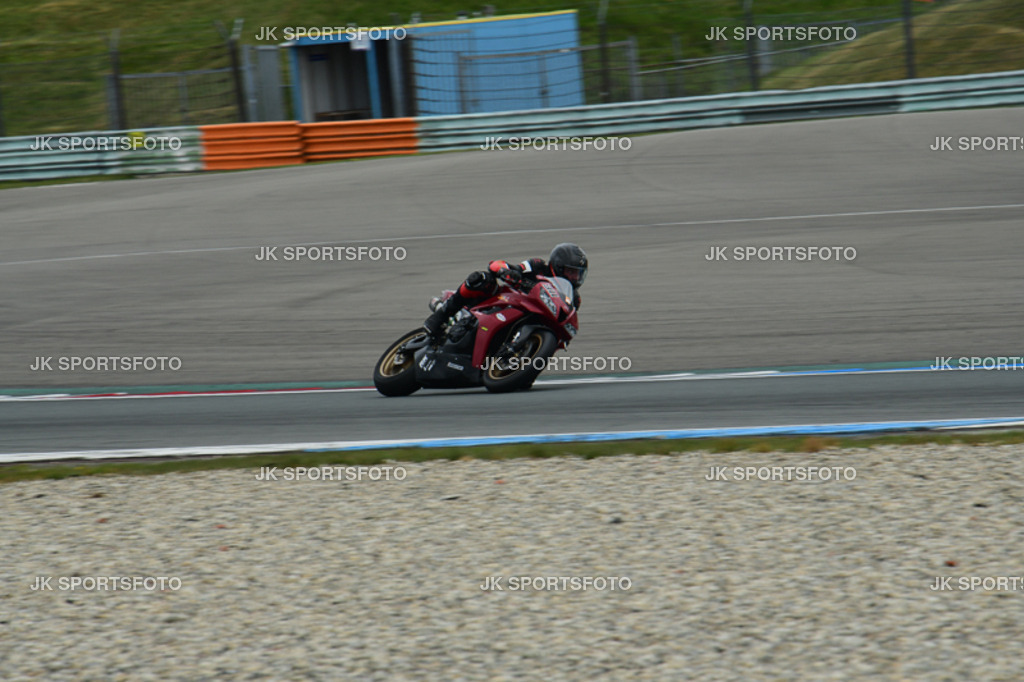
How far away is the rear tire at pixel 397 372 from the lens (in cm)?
911

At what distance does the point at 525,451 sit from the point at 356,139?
15877 millimetres

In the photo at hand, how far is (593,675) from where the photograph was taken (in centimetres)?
429

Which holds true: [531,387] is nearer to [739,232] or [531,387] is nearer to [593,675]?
[593,675]

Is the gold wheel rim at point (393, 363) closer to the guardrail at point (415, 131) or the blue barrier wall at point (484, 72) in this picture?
the guardrail at point (415, 131)

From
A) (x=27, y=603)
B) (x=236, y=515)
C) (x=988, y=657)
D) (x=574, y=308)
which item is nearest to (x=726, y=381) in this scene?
(x=574, y=308)

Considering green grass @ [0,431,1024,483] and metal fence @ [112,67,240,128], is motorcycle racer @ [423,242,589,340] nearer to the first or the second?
green grass @ [0,431,1024,483]

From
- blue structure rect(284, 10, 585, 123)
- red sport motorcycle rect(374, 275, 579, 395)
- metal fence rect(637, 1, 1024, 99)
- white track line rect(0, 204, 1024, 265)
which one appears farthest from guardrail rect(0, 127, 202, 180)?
red sport motorcycle rect(374, 275, 579, 395)

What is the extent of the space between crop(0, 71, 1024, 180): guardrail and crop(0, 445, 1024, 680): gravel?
15.3 metres

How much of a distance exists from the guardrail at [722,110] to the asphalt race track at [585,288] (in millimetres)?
537

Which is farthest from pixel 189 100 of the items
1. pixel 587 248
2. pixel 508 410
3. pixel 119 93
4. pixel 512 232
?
pixel 508 410

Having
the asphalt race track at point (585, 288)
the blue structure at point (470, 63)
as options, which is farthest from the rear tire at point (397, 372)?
the blue structure at point (470, 63)

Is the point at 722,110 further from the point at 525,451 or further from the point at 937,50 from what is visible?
the point at 525,451

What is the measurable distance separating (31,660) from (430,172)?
15.7 meters

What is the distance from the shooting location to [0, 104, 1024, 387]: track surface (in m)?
10.8
